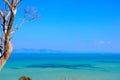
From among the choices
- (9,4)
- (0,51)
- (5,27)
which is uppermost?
(9,4)

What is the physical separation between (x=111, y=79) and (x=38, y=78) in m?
6.19

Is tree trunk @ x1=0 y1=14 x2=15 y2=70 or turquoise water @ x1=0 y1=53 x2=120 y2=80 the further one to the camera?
turquoise water @ x1=0 y1=53 x2=120 y2=80

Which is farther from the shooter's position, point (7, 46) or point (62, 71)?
point (62, 71)

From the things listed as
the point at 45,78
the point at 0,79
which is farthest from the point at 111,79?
the point at 0,79

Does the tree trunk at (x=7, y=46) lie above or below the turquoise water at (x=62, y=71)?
below

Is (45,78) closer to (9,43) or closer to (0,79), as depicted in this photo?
(0,79)

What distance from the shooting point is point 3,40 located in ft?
22.5

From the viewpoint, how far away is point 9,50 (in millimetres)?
6777

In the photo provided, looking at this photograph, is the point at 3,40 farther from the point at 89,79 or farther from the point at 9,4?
the point at 89,79

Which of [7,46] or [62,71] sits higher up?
[62,71]

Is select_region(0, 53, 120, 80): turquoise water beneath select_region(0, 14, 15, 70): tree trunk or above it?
above

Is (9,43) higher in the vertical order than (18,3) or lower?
lower

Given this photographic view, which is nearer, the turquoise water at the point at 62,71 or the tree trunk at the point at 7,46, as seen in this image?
the tree trunk at the point at 7,46

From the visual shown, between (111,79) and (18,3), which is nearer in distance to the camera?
(18,3)
